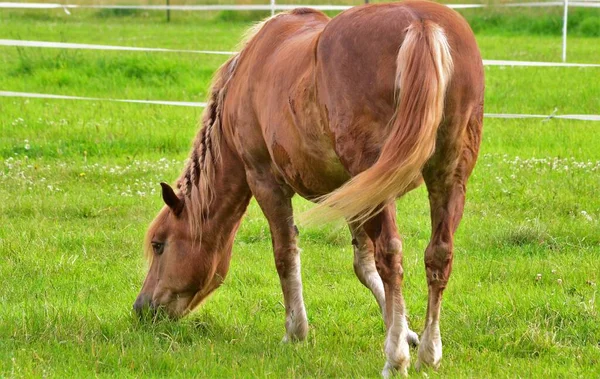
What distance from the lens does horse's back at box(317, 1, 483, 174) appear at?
386cm

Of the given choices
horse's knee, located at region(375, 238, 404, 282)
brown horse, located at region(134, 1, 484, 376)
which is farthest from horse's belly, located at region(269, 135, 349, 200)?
horse's knee, located at region(375, 238, 404, 282)

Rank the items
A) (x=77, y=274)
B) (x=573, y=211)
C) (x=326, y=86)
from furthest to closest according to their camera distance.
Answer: (x=573, y=211) < (x=77, y=274) < (x=326, y=86)

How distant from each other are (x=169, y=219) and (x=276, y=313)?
0.80 metres

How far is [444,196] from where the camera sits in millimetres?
4066

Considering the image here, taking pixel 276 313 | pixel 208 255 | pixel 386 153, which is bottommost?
pixel 276 313

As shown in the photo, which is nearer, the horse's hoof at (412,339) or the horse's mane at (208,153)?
the horse's hoof at (412,339)

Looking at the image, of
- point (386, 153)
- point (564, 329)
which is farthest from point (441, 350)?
point (386, 153)

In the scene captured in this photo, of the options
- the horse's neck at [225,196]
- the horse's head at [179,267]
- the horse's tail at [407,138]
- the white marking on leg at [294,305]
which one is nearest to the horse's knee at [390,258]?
the horse's tail at [407,138]

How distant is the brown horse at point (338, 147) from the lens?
147 inches

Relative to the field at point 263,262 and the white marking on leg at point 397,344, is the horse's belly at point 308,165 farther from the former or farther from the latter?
the white marking on leg at point 397,344

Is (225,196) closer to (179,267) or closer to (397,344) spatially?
(179,267)

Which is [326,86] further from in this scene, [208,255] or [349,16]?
[208,255]

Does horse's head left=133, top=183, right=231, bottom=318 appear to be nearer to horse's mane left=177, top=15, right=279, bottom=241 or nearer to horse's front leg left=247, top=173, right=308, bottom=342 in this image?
horse's mane left=177, top=15, right=279, bottom=241

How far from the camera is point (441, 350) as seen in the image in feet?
14.1
